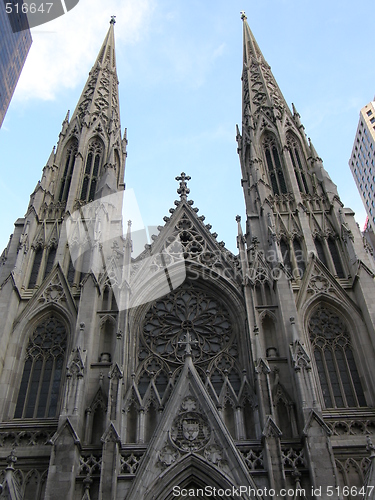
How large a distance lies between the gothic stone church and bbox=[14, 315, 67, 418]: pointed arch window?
6cm

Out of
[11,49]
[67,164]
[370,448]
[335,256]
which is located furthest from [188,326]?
[11,49]

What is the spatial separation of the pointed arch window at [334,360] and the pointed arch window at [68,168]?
14780 mm

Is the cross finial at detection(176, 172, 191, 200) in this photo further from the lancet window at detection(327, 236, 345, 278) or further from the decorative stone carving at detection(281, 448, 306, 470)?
the decorative stone carving at detection(281, 448, 306, 470)

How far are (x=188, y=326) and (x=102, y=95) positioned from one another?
20486 mm

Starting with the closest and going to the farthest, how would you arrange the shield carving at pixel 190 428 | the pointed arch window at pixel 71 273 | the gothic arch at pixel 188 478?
the gothic arch at pixel 188 478
the shield carving at pixel 190 428
the pointed arch window at pixel 71 273

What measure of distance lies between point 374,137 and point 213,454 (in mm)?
52092

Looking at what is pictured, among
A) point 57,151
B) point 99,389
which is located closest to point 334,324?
point 99,389

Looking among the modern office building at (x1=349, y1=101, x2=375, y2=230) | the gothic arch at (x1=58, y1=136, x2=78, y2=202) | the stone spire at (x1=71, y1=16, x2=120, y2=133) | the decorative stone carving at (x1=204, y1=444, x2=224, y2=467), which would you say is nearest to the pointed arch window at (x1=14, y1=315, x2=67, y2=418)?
the decorative stone carving at (x1=204, y1=444, x2=224, y2=467)

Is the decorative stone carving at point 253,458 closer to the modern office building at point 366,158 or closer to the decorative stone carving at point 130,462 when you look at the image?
the decorative stone carving at point 130,462

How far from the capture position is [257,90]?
119 ft

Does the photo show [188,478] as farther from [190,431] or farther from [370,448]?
[370,448]

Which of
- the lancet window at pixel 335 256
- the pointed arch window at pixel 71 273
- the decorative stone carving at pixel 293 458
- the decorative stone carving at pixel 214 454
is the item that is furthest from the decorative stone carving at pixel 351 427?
the pointed arch window at pixel 71 273

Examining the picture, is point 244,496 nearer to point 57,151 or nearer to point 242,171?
point 242,171

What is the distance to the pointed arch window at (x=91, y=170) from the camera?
29.1m
